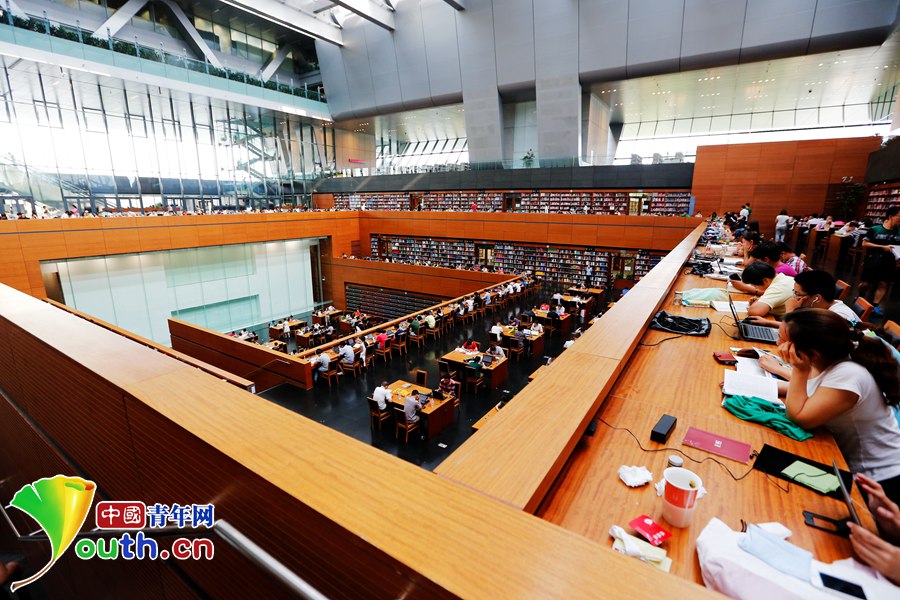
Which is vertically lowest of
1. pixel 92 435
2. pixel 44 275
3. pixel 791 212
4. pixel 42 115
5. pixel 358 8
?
pixel 44 275

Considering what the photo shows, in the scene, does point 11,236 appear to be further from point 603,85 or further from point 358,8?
point 603,85

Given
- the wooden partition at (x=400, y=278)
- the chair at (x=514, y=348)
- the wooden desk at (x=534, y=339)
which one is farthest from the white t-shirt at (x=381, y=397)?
the wooden partition at (x=400, y=278)

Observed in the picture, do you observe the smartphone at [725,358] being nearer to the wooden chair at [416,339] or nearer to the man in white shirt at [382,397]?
the man in white shirt at [382,397]

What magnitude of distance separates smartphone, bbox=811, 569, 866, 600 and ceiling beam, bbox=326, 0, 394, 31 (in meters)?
18.2

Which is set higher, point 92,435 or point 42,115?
point 42,115

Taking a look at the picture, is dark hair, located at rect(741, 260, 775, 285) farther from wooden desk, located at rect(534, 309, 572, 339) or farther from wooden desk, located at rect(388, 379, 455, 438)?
wooden desk, located at rect(534, 309, 572, 339)

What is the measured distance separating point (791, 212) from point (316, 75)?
2357 cm

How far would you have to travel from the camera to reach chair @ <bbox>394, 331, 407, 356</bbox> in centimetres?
884

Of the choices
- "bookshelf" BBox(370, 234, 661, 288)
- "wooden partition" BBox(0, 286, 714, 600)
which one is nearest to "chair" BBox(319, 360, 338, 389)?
"wooden partition" BBox(0, 286, 714, 600)

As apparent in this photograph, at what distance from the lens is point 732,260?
540 centimetres

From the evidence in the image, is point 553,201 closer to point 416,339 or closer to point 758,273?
point 416,339

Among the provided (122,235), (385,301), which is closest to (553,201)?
(385,301)

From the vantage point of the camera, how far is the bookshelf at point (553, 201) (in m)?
13.9

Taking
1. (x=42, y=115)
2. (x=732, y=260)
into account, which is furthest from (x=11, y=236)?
(x=732, y=260)
